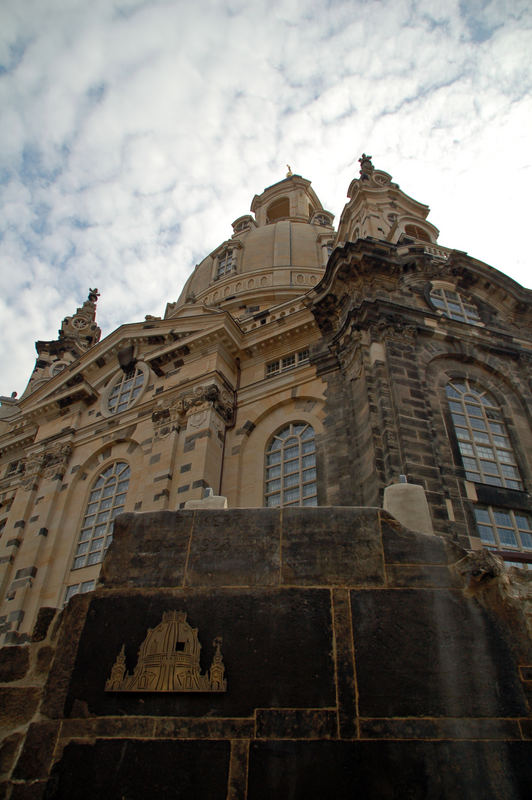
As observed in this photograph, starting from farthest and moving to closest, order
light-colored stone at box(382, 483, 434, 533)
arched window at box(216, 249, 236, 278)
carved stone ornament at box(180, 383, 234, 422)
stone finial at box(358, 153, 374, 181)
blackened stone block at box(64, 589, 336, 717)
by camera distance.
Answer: arched window at box(216, 249, 236, 278)
stone finial at box(358, 153, 374, 181)
carved stone ornament at box(180, 383, 234, 422)
light-colored stone at box(382, 483, 434, 533)
blackened stone block at box(64, 589, 336, 717)

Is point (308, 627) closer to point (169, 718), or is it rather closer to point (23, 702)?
point (169, 718)

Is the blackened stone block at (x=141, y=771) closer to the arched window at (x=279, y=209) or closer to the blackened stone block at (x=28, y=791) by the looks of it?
the blackened stone block at (x=28, y=791)

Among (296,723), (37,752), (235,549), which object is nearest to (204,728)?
(296,723)

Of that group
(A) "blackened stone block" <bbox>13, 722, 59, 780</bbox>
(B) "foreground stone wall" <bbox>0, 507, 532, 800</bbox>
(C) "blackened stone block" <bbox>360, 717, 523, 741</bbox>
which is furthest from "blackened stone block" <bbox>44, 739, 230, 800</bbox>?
(C) "blackened stone block" <bbox>360, 717, 523, 741</bbox>

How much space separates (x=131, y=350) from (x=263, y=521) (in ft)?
63.4

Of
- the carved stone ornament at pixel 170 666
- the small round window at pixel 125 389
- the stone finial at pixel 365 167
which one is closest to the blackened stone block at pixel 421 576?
the carved stone ornament at pixel 170 666

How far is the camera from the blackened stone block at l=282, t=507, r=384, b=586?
654 centimetres

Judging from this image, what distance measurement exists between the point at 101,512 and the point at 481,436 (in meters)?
13.2

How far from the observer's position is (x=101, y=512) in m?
20.3

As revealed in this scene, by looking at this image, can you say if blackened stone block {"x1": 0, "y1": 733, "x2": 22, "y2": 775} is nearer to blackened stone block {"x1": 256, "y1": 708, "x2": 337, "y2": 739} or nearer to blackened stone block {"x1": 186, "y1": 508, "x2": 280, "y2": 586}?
blackened stone block {"x1": 186, "y1": 508, "x2": 280, "y2": 586}

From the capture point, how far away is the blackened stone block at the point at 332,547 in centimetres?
654

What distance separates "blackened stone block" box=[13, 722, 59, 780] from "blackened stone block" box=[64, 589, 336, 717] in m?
0.25

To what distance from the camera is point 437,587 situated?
251 inches

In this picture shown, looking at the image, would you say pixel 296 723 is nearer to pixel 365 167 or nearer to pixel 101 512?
pixel 101 512
